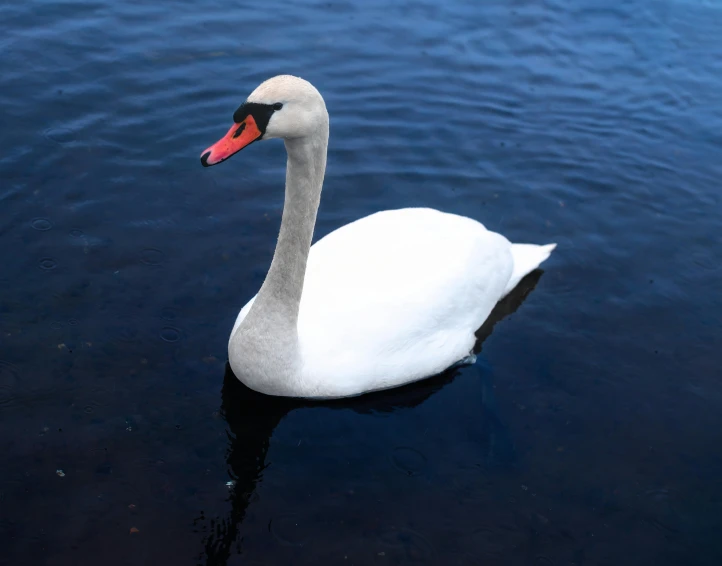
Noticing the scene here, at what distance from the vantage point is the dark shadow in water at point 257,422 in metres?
5.48

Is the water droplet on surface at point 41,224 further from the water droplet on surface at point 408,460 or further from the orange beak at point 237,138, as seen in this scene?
the water droplet on surface at point 408,460

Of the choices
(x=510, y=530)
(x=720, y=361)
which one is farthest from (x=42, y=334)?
(x=720, y=361)

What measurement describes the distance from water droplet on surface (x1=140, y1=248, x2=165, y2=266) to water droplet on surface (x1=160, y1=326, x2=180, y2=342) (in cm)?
97

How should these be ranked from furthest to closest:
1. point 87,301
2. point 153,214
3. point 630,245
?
point 630,245 → point 153,214 → point 87,301

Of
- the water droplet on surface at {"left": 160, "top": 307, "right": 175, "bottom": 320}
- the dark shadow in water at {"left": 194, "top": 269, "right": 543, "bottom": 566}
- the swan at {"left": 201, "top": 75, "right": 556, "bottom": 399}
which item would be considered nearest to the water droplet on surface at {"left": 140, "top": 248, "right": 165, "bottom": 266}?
the water droplet on surface at {"left": 160, "top": 307, "right": 175, "bottom": 320}

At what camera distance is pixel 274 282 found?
6223mm

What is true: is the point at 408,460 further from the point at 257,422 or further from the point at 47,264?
the point at 47,264

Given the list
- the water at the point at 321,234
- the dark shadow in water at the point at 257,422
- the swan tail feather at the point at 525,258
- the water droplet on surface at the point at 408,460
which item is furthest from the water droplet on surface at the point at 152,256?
the swan tail feather at the point at 525,258

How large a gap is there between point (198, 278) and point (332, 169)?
269cm

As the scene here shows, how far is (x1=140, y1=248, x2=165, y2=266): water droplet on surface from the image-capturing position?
7.75 meters

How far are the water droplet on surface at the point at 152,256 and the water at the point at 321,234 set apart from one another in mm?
20

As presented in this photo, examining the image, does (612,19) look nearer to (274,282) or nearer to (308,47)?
(308,47)

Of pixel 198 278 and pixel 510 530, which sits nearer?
pixel 510 530

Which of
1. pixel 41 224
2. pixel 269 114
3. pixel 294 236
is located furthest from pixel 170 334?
pixel 269 114
